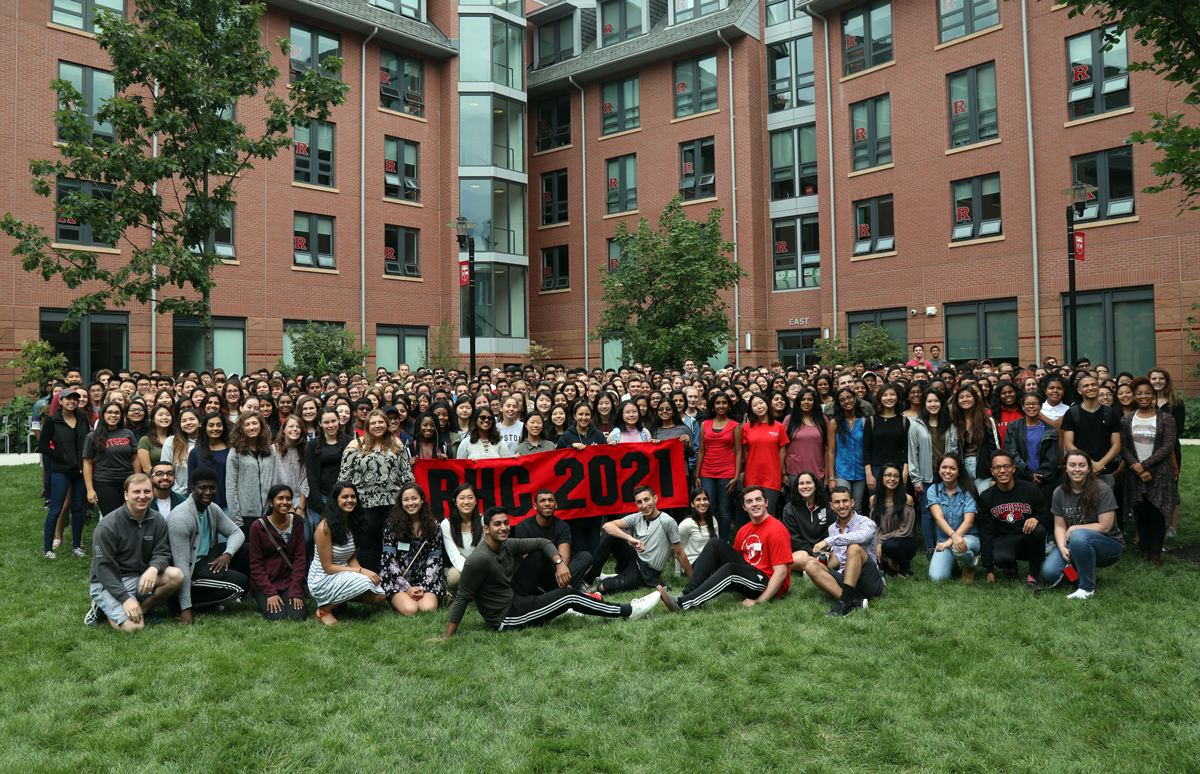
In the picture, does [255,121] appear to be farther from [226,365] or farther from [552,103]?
[552,103]

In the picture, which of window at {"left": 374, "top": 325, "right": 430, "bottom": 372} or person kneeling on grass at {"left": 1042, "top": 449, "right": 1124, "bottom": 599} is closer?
person kneeling on grass at {"left": 1042, "top": 449, "right": 1124, "bottom": 599}

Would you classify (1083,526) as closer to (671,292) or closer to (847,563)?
(847,563)

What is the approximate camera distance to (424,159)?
32.8 meters

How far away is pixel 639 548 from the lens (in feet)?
30.9

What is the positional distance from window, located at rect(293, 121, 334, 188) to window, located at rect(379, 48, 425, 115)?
269cm

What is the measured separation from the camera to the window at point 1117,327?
2362cm

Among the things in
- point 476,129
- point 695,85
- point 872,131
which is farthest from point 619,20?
point 872,131

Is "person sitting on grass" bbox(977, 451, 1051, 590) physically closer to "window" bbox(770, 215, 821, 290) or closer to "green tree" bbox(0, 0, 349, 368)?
"green tree" bbox(0, 0, 349, 368)

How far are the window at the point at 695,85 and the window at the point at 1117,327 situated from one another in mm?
14666

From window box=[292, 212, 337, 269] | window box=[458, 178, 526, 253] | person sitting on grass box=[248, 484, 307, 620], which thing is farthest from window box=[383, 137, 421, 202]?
person sitting on grass box=[248, 484, 307, 620]

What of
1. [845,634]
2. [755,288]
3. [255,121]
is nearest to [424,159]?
[255,121]

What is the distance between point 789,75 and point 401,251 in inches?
635

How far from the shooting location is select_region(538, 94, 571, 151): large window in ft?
117

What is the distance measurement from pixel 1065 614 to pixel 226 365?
86.1 feet
